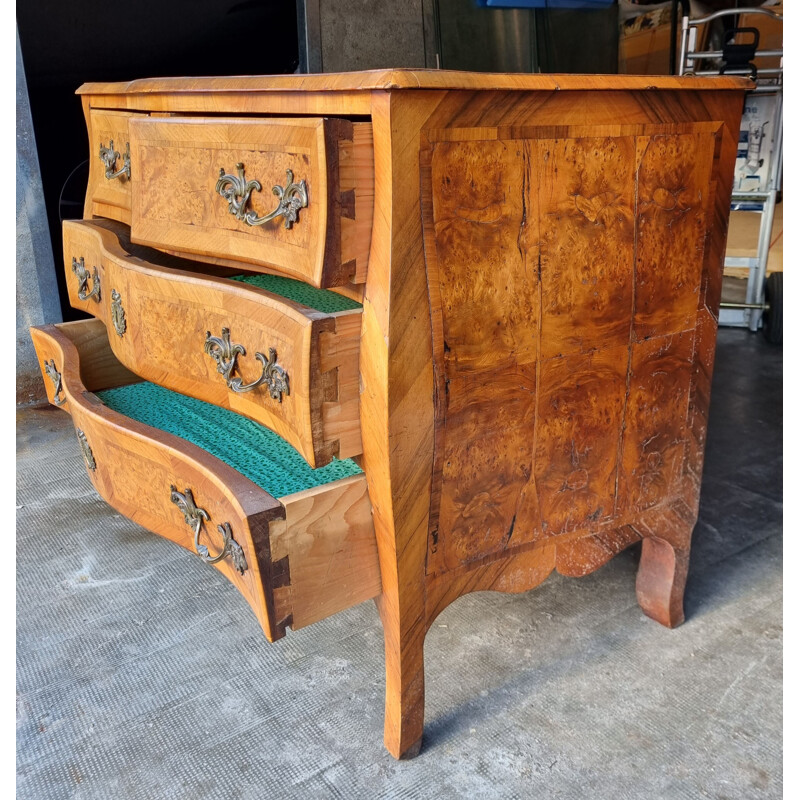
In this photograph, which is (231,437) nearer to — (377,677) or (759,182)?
(377,677)

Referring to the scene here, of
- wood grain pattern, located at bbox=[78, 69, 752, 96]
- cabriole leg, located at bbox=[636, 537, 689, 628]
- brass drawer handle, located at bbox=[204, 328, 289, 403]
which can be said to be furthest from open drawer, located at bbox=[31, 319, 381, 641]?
cabriole leg, located at bbox=[636, 537, 689, 628]

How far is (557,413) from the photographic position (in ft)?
3.42

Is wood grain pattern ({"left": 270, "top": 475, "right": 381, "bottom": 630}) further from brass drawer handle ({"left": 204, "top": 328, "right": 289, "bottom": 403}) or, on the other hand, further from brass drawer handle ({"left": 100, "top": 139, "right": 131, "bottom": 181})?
brass drawer handle ({"left": 100, "top": 139, "right": 131, "bottom": 181})

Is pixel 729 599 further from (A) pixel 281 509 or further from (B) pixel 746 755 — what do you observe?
(A) pixel 281 509

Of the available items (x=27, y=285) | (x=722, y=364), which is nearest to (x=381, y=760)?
(x=27, y=285)

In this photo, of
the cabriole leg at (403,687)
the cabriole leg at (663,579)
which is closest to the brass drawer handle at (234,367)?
the cabriole leg at (403,687)

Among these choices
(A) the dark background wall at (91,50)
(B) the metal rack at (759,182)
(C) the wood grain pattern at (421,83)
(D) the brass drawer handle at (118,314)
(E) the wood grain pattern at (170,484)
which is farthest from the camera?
(B) the metal rack at (759,182)

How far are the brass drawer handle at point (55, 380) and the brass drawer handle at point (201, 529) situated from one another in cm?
42

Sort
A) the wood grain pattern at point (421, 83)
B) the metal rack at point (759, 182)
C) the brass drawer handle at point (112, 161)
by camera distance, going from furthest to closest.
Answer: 1. the metal rack at point (759, 182)
2. the brass drawer handle at point (112, 161)
3. the wood grain pattern at point (421, 83)

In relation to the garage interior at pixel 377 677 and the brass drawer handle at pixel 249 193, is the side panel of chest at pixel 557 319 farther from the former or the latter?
the garage interior at pixel 377 677

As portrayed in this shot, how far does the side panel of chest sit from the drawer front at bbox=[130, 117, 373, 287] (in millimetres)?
85

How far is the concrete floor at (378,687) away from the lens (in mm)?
1009

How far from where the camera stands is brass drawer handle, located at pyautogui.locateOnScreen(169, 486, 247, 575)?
2.98 feet

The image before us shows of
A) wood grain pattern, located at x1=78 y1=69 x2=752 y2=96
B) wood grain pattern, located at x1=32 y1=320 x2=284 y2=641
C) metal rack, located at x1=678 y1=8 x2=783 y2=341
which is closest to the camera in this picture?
wood grain pattern, located at x1=78 y1=69 x2=752 y2=96
